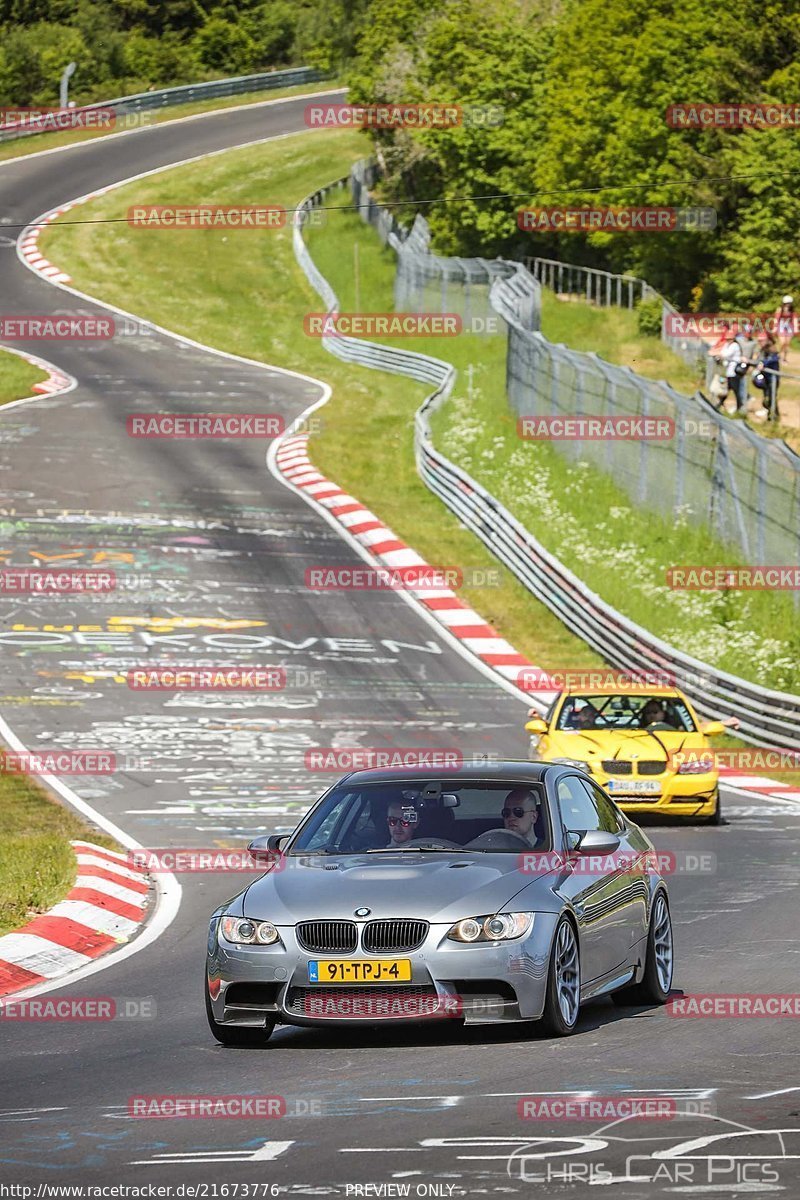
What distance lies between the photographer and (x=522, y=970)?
29.4 feet

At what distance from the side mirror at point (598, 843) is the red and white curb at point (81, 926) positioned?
3740mm

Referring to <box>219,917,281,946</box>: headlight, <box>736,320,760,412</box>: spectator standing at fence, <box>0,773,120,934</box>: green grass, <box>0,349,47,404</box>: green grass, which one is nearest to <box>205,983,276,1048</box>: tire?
<box>219,917,281,946</box>: headlight

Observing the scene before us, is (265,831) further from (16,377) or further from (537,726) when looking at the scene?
(16,377)

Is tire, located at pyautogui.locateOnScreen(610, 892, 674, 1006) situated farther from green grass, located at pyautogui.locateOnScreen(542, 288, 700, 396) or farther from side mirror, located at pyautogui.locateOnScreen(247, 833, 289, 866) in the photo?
green grass, located at pyautogui.locateOnScreen(542, 288, 700, 396)

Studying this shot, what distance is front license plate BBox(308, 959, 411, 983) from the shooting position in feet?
29.3

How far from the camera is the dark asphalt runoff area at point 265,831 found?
6793 mm

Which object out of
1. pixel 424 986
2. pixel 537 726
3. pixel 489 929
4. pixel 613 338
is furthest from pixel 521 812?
pixel 613 338

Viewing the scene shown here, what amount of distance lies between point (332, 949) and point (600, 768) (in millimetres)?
10923

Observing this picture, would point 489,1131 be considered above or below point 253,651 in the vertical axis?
above

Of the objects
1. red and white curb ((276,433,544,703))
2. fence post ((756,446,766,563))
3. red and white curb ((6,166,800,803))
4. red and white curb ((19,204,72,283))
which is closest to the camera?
fence post ((756,446,766,563))

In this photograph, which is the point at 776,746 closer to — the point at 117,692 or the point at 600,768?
the point at 600,768

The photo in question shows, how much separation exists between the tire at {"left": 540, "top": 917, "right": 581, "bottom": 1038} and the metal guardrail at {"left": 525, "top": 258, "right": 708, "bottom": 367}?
3701cm

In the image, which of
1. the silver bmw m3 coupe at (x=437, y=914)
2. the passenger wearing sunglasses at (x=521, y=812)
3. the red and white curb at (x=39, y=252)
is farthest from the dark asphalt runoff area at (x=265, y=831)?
the red and white curb at (x=39, y=252)

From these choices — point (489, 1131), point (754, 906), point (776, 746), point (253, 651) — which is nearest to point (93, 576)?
point (253, 651)
